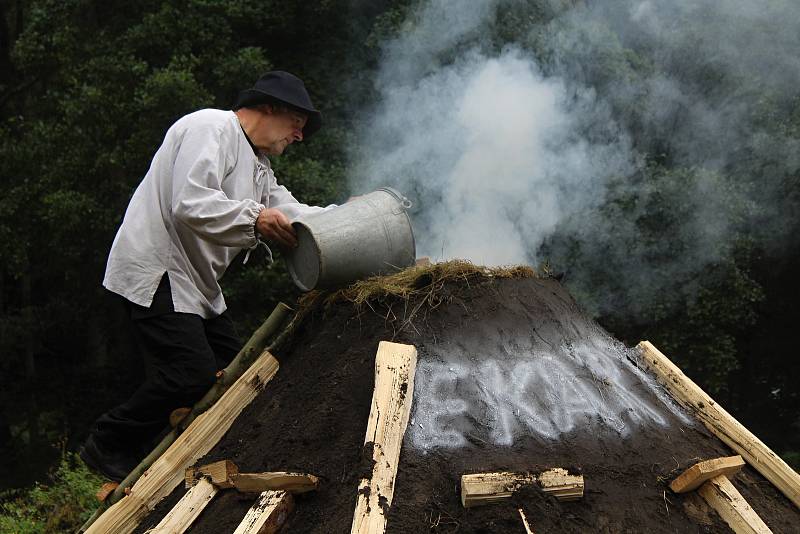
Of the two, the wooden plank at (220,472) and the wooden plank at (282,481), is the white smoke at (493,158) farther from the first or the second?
the wooden plank at (282,481)

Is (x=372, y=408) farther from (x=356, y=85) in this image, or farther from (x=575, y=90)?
(x=356, y=85)

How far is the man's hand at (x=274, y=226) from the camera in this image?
12.9ft

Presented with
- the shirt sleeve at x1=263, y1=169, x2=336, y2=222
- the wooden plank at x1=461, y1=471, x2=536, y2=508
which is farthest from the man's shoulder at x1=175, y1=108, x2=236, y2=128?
the wooden plank at x1=461, y1=471, x2=536, y2=508

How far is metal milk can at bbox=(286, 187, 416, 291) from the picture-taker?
3914mm

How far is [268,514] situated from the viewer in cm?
323

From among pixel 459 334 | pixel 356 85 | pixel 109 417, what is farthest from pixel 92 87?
pixel 459 334

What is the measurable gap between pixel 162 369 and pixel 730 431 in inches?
98.8

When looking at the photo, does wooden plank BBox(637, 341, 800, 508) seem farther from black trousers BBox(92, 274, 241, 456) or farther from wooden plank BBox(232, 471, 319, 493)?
black trousers BBox(92, 274, 241, 456)

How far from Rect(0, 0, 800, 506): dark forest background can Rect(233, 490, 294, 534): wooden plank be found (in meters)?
6.12

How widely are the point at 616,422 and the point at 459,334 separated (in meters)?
0.73

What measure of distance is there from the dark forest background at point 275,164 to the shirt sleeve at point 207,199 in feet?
17.9

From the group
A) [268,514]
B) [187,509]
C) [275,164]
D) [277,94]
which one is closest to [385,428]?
[268,514]

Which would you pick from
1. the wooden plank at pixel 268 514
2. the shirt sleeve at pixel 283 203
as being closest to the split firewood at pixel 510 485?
the wooden plank at pixel 268 514

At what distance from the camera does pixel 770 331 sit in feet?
35.6
